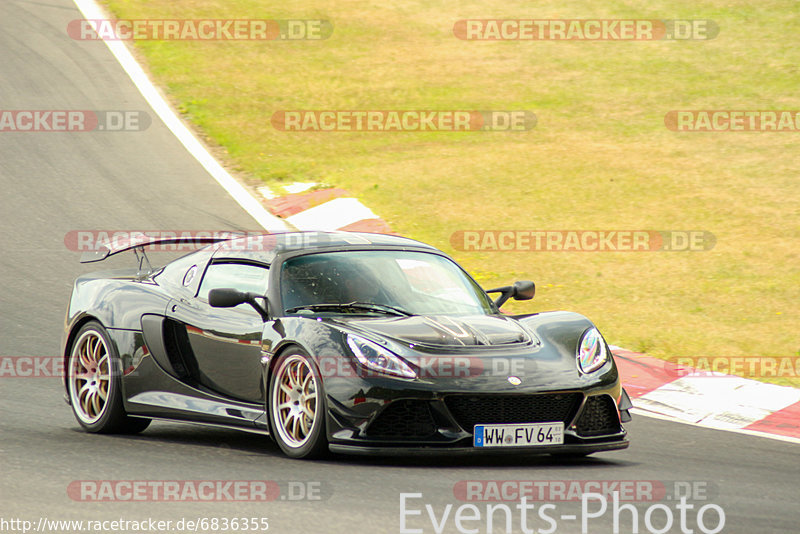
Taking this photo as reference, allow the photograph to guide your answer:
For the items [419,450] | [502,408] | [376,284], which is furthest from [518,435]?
[376,284]

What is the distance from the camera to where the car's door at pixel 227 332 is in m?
6.91

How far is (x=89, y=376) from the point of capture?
7.89 meters

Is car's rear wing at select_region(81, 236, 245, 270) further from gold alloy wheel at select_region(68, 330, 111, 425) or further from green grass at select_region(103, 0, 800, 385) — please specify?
green grass at select_region(103, 0, 800, 385)

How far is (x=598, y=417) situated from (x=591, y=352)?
397 mm

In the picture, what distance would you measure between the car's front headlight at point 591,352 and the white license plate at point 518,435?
0.45m

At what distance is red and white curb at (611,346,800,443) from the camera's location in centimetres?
832

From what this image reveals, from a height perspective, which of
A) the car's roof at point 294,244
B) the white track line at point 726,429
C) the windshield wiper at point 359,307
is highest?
the car's roof at point 294,244

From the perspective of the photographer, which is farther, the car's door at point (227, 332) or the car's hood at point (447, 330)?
the car's door at point (227, 332)

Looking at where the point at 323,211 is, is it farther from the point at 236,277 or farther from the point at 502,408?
the point at 502,408

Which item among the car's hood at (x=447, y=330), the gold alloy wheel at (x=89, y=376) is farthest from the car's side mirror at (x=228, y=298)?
the gold alloy wheel at (x=89, y=376)

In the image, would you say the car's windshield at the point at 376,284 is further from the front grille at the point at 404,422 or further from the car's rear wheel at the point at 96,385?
the car's rear wheel at the point at 96,385

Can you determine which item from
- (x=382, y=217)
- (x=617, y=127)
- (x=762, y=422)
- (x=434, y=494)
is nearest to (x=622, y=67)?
(x=617, y=127)

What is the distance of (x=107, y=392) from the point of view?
305 inches

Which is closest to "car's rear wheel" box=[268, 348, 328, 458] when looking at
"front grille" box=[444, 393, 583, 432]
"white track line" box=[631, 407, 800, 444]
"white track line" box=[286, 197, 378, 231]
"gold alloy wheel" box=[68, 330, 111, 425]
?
"front grille" box=[444, 393, 583, 432]
